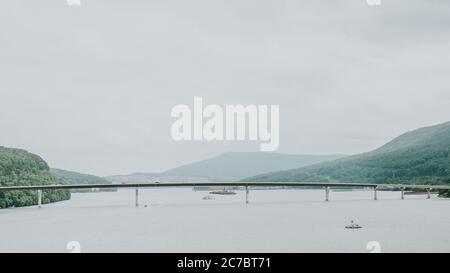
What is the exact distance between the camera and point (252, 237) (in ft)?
215

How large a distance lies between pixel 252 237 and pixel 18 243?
2969 cm
